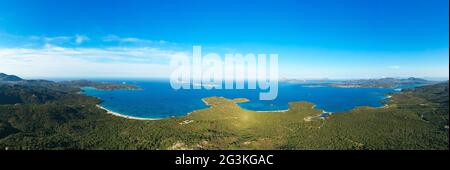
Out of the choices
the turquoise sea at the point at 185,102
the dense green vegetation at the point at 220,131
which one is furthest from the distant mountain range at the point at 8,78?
the dense green vegetation at the point at 220,131

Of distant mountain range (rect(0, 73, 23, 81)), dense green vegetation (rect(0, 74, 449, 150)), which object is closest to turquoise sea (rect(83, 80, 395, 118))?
dense green vegetation (rect(0, 74, 449, 150))

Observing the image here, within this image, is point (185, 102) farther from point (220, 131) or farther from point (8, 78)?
point (8, 78)

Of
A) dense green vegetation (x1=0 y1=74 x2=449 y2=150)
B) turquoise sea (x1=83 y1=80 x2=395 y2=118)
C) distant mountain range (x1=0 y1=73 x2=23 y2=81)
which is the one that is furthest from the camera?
distant mountain range (x1=0 y1=73 x2=23 y2=81)

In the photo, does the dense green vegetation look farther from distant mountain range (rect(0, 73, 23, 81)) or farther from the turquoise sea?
distant mountain range (rect(0, 73, 23, 81))

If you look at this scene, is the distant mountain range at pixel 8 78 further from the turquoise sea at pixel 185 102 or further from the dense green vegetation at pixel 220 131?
the dense green vegetation at pixel 220 131

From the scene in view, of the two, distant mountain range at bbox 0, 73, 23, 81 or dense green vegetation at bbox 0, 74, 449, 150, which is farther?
distant mountain range at bbox 0, 73, 23, 81

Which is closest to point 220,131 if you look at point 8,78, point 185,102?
point 185,102

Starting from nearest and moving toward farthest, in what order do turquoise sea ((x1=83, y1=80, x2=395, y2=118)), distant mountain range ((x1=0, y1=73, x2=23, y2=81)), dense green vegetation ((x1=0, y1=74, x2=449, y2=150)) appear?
1. dense green vegetation ((x1=0, y1=74, x2=449, y2=150))
2. turquoise sea ((x1=83, y1=80, x2=395, y2=118))
3. distant mountain range ((x1=0, y1=73, x2=23, y2=81))
